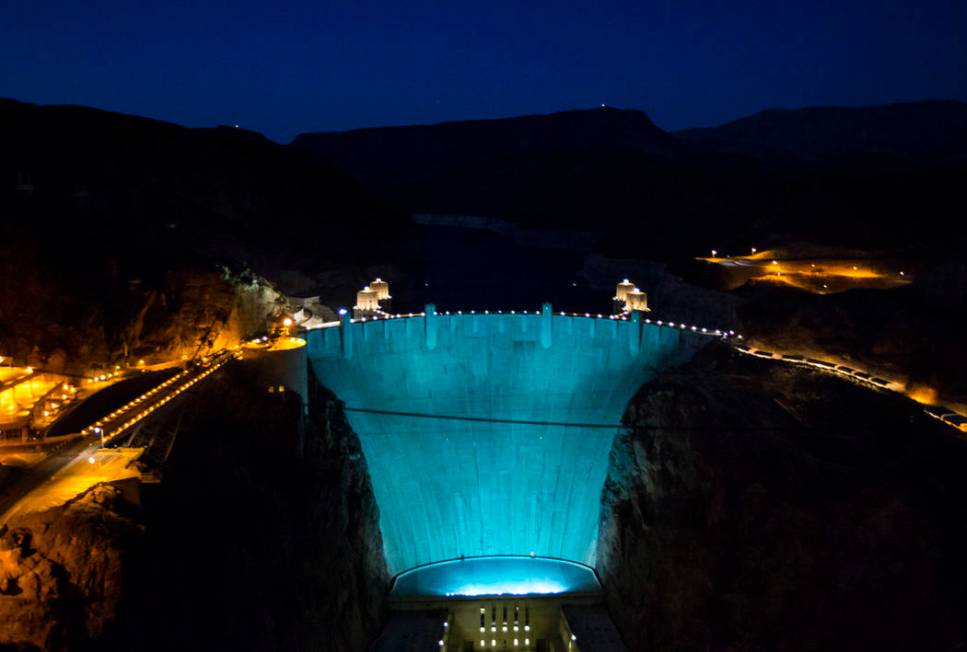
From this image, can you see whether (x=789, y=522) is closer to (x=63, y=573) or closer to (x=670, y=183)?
(x=63, y=573)

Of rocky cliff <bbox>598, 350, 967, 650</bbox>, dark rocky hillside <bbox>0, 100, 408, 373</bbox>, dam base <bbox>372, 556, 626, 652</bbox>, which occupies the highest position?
dark rocky hillside <bbox>0, 100, 408, 373</bbox>

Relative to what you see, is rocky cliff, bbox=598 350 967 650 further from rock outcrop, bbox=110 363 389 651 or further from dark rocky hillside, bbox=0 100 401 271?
dark rocky hillside, bbox=0 100 401 271

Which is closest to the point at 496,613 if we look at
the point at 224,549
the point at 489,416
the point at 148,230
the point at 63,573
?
the point at 489,416

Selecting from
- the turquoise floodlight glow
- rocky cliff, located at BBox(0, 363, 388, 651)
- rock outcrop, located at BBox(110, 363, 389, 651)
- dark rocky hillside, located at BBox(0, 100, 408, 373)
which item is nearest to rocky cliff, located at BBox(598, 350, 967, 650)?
the turquoise floodlight glow

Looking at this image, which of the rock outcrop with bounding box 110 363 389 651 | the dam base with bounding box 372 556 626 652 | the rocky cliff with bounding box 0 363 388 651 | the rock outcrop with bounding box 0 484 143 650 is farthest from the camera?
the dam base with bounding box 372 556 626 652

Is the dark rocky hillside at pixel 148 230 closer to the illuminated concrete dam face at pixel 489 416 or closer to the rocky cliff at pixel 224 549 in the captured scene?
the rocky cliff at pixel 224 549

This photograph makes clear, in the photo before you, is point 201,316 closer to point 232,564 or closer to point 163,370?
point 163,370

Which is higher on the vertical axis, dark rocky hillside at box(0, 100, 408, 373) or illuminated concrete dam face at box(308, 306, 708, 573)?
dark rocky hillside at box(0, 100, 408, 373)
